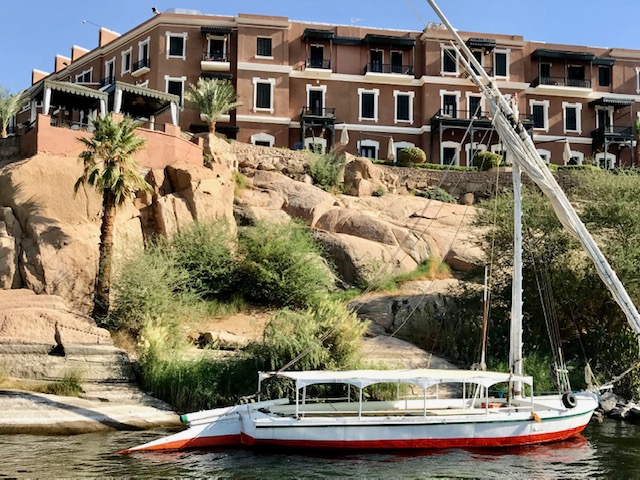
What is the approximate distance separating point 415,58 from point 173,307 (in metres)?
35.0

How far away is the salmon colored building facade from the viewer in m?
51.6

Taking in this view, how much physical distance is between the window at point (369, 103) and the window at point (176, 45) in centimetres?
1382

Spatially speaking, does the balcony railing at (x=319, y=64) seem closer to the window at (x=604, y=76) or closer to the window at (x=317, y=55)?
the window at (x=317, y=55)

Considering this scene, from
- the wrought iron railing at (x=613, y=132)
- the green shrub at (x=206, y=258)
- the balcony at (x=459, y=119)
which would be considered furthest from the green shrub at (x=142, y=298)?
the wrought iron railing at (x=613, y=132)

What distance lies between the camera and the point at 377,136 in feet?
175

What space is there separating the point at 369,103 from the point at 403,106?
280 cm

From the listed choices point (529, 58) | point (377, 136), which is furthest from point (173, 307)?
point (529, 58)

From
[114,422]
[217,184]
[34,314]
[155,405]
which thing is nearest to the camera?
[114,422]

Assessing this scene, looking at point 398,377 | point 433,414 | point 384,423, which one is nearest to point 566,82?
point 433,414

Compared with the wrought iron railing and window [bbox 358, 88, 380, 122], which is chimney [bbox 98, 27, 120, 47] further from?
the wrought iron railing

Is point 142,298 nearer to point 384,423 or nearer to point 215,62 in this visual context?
point 384,423

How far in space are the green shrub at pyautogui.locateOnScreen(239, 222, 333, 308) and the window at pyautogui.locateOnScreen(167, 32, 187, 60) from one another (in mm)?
24766

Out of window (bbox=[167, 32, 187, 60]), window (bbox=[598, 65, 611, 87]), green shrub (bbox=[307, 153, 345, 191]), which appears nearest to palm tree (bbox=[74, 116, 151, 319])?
green shrub (bbox=[307, 153, 345, 191])

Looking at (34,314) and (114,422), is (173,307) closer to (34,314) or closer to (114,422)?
(34,314)
